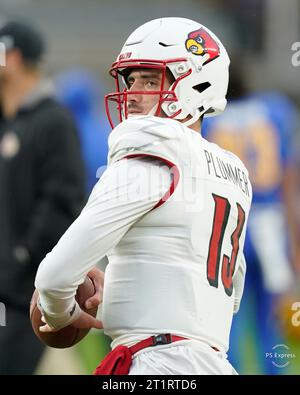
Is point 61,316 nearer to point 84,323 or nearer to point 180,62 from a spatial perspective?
point 84,323

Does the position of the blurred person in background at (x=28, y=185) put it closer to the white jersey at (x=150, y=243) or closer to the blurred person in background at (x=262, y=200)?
the blurred person in background at (x=262, y=200)

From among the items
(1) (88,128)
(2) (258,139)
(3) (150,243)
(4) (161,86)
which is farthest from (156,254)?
(1) (88,128)

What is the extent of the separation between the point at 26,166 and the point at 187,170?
9.20 ft

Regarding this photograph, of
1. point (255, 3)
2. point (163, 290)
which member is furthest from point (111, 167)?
point (255, 3)

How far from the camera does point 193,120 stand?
3703 mm

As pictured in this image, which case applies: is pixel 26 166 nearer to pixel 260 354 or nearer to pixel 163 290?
pixel 260 354

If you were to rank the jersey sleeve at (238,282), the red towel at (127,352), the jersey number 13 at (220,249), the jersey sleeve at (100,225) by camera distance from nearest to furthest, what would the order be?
the jersey sleeve at (100,225)
the red towel at (127,352)
the jersey number 13 at (220,249)
the jersey sleeve at (238,282)

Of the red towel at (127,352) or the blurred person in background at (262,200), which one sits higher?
the red towel at (127,352)

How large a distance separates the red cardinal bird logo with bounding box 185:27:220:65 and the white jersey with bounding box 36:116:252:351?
34cm

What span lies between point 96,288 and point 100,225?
40 centimetres

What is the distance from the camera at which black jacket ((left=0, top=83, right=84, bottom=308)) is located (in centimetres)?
598

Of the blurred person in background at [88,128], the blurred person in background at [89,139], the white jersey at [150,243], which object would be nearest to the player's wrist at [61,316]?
the white jersey at [150,243]

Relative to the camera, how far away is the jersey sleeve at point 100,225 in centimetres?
324

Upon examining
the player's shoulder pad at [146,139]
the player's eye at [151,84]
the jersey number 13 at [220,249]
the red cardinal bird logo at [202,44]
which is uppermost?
the red cardinal bird logo at [202,44]
